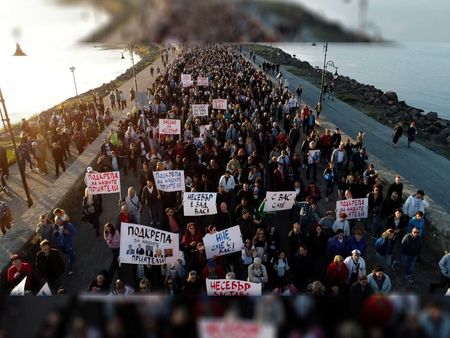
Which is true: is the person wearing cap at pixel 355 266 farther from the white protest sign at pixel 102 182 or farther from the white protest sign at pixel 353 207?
the white protest sign at pixel 102 182

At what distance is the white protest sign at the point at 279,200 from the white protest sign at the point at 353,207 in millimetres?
1180

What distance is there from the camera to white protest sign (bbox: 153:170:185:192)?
10734 mm

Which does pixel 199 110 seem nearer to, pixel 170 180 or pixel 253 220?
pixel 170 180

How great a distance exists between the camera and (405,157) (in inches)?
858

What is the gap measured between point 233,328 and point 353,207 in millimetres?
8315

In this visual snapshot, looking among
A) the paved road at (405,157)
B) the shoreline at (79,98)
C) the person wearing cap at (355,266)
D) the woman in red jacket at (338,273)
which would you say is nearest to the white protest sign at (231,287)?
the woman in red jacket at (338,273)

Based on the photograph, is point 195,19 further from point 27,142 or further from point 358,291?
point 27,142

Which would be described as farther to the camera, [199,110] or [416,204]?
[199,110]

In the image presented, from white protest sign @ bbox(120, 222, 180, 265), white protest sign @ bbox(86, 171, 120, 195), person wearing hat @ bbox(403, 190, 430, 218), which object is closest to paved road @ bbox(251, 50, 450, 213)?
person wearing hat @ bbox(403, 190, 430, 218)

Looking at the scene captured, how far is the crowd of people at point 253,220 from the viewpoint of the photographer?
739cm

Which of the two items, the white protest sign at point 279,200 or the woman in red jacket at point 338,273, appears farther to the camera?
the white protest sign at point 279,200

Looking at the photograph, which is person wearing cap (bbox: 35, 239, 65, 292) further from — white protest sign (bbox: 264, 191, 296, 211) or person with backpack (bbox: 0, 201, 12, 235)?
white protest sign (bbox: 264, 191, 296, 211)

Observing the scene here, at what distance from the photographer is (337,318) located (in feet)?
7.18

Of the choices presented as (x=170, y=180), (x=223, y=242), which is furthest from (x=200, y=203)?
(x=223, y=242)
